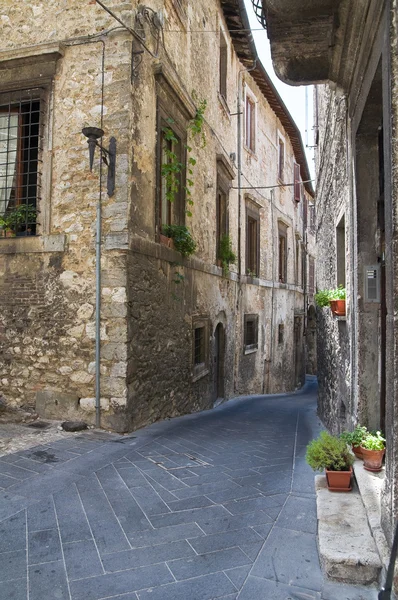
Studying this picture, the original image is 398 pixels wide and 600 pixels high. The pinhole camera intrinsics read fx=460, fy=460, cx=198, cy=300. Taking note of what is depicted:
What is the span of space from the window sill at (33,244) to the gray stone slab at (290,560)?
14.3 feet

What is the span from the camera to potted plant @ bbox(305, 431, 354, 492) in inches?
130

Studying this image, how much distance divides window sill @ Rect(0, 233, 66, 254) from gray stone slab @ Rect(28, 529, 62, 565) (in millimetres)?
3686

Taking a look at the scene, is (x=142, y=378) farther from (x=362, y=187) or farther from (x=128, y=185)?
(x=362, y=187)

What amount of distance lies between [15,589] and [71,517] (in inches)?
32.4

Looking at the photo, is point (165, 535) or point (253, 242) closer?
point (165, 535)

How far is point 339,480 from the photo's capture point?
331 centimetres

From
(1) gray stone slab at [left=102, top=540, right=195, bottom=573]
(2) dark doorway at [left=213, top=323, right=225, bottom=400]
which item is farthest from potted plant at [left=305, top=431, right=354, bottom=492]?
(2) dark doorway at [left=213, top=323, right=225, bottom=400]

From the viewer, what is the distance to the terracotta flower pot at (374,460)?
3305mm

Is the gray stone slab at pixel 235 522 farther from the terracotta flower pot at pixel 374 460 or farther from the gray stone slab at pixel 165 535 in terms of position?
the terracotta flower pot at pixel 374 460

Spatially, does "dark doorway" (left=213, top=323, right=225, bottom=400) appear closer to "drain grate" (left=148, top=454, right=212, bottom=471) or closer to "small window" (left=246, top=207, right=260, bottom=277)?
"small window" (left=246, top=207, right=260, bottom=277)

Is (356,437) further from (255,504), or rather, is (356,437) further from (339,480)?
(255,504)

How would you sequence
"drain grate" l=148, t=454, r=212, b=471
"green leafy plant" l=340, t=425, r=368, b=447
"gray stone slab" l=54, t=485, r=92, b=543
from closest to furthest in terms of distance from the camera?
1. "gray stone slab" l=54, t=485, r=92, b=543
2. "green leafy plant" l=340, t=425, r=368, b=447
3. "drain grate" l=148, t=454, r=212, b=471

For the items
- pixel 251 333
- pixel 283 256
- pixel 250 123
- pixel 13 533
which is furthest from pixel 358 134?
pixel 283 256

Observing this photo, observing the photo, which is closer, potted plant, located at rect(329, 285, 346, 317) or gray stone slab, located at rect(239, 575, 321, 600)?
gray stone slab, located at rect(239, 575, 321, 600)
